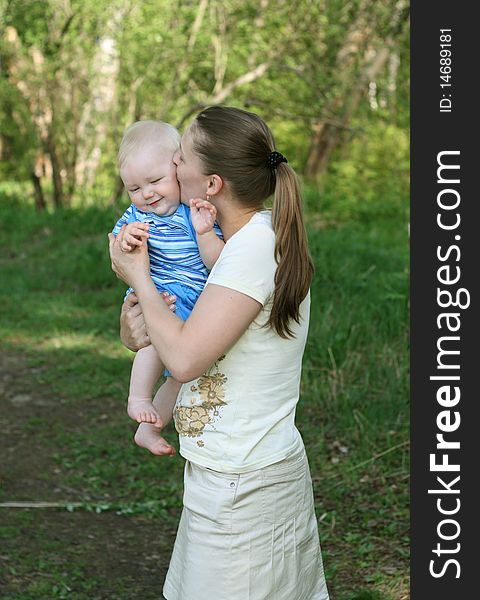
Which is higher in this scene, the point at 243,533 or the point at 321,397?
the point at 243,533

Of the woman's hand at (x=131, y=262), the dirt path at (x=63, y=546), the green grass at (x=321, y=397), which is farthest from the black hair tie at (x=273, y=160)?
the dirt path at (x=63, y=546)

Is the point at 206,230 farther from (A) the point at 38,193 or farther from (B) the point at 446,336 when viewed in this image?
(A) the point at 38,193

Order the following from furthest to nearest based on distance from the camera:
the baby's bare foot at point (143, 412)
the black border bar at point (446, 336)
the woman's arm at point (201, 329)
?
the black border bar at point (446, 336) → the baby's bare foot at point (143, 412) → the woman's arm at point (201, 329)

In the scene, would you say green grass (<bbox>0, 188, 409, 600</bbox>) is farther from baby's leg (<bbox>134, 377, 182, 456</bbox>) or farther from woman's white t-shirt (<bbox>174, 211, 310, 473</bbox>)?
woman's white t-shirt (<bbox>174, 211, 310, 473</bbox>)

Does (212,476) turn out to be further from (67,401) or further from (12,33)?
(12,33)

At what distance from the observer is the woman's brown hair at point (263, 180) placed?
2.37 m

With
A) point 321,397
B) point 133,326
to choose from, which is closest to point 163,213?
point 133,326

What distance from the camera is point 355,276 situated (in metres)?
7.16

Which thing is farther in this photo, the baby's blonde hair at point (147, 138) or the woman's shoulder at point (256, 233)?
the baby's blonde hair at point (147, 138)

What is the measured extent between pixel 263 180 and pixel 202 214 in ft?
0.54

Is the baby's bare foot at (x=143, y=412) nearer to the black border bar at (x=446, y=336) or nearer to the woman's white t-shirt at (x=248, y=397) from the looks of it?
the woman's white t-shirt at (x=248, y=397)

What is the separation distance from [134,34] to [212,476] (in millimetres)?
9718

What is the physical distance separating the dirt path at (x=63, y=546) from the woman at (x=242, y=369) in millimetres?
1456

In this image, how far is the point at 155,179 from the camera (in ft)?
8.48
